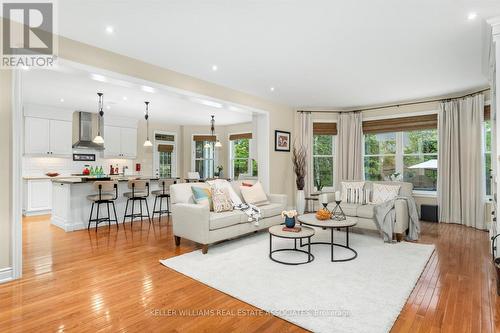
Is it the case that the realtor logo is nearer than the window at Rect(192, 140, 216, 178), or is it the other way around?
the realtor logo

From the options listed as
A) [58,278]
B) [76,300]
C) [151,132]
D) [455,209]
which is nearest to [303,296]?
[76,300]

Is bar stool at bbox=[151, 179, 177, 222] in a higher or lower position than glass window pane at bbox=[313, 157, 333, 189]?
lower

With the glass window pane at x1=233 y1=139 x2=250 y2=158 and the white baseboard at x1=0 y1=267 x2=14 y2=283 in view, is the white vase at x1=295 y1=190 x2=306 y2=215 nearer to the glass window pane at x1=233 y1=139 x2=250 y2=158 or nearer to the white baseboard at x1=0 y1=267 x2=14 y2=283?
the glass window pane at x1=233 y1=139 x2=250 y2=158

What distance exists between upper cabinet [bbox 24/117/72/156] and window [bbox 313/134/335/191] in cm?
661

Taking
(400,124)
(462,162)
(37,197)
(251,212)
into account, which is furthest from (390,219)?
(37,197)

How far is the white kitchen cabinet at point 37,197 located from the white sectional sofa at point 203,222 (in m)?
4.65

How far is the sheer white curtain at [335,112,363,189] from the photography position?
6945 mm

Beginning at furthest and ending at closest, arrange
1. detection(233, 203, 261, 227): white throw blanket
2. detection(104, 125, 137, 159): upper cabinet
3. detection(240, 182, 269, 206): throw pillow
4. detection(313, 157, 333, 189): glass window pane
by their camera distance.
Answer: detection(104, 125, 137, 159): upper cabinet
detection(313, 157, 333, 189): glass window pane
detection(240, 182, 269, 206): throw pillow
detection(233, 203, 261, 227): white throw blanket

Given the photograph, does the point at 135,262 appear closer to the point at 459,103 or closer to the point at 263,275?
the point at 263,275

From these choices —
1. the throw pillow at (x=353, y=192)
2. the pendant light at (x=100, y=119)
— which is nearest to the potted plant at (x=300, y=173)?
the throw pillow at (x=353, y=192)

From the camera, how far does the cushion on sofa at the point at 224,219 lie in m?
3.86

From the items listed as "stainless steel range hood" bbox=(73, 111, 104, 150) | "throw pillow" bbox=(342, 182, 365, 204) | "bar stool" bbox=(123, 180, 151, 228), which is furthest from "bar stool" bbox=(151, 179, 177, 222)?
"throw pillow" bbox=(342, 182, 365, 204)

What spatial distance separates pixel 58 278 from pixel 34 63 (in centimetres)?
246

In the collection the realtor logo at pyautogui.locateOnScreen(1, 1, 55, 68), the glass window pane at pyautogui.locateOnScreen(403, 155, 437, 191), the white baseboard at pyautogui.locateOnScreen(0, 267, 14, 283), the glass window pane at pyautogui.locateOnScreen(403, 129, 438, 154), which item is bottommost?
the white baseboard at pyautogui.locateOnScreen(0, 267, 14, 283)
